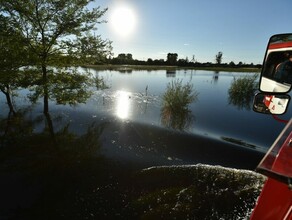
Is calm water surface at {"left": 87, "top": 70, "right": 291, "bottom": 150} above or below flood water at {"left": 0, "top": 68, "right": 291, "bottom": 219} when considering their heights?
below

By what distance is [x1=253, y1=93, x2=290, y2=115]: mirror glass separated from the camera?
94.5 inches

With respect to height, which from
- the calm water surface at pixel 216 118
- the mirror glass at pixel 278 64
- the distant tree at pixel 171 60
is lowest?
the distant tree at pixel 171 60

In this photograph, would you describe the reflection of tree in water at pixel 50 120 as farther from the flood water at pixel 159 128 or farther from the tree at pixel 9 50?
the tree at pixel 9 50

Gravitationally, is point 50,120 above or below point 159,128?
below

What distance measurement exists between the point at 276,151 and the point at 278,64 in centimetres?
96

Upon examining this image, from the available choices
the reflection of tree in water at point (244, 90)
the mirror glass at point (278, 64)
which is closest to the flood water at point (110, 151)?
the mirror glass at point (278, 64)

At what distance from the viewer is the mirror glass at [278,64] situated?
221 cm

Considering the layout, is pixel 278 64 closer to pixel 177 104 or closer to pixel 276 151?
pixel 276 151

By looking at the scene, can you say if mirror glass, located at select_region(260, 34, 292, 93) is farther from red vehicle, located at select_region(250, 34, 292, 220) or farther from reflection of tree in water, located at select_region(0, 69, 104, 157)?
reflection of tree in water, located at select_region(0, 69, 104, 157)

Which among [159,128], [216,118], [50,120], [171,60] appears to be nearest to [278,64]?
Result: [159,128]

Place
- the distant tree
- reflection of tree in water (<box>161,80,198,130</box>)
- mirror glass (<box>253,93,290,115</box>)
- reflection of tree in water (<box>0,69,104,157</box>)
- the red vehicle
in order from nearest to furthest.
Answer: the red vehicle
mirror glass (<box>253,93,290,115</box>)
reflection of tree in water (<box>0,69,104,157</box>)
reflection of tree in water (<box>161,80,198,130</box>)
the distant tree

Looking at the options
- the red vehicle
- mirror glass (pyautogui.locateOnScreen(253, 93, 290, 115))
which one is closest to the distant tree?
mirror glass (pyautogui.locateOnScreen(253, 93, 290, 115))

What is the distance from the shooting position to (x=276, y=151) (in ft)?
5.61

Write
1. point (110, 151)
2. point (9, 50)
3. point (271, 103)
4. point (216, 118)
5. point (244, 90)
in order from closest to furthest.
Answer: point (271, 103)
point (110, 151)
point (9, 50)
point (216, 118)
point (244, 90)
